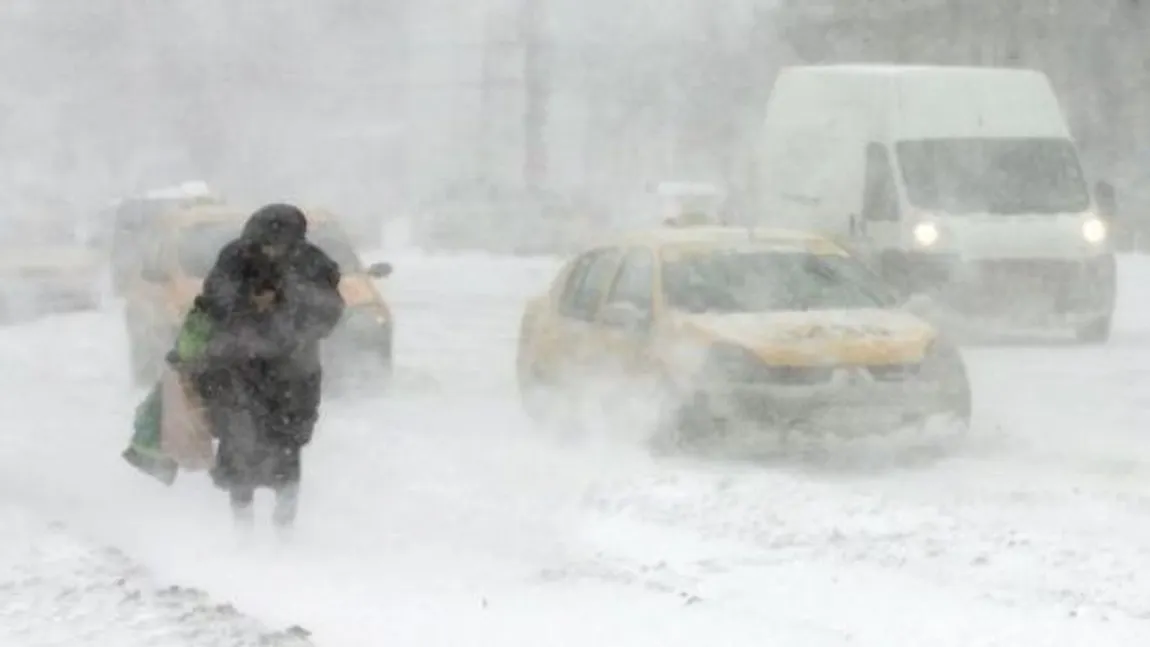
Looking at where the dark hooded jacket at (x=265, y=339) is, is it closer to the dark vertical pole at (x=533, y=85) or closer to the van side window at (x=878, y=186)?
the van side window at (x=878, y=186)

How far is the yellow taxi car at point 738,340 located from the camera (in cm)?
1144

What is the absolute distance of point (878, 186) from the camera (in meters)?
19.2

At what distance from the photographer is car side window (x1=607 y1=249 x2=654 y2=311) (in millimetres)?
12539

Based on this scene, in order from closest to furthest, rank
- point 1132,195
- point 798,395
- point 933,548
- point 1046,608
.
Result: point 1046,608, point 933,548, point 798,395, point 1132,195

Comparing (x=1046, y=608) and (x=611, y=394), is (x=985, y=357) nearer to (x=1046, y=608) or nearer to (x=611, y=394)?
(x=611, y=394)

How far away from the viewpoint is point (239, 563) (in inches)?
363

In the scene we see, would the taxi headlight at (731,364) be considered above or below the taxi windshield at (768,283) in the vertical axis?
below

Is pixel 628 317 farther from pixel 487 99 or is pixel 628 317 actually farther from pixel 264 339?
pixel 487 99

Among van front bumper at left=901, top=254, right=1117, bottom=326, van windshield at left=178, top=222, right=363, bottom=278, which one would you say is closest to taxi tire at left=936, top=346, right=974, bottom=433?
van windshield at left=178, top=222, right=363, bottom=278

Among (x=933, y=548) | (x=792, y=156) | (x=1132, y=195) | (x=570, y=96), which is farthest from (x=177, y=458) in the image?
(x=570, y=96)

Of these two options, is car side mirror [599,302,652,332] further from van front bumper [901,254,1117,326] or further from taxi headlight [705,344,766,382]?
van front bumper [901,254,1117,326]

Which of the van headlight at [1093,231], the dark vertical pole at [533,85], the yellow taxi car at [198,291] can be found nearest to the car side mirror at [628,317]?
the yellow taxi car at [198,291]

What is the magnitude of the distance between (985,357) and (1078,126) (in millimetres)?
19803

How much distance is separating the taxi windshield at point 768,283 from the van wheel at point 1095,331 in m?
6.61
